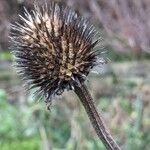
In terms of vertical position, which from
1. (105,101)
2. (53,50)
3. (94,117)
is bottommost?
(105,101)

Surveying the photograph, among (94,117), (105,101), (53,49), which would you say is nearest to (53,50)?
(53,49)

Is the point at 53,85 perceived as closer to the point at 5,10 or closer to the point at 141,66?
the point at 141,66

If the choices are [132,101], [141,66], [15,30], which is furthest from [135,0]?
[15,30]

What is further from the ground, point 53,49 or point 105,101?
point 53,49

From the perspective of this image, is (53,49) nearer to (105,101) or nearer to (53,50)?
(53,50)

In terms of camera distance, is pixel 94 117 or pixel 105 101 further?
Answer: pixel 105 101

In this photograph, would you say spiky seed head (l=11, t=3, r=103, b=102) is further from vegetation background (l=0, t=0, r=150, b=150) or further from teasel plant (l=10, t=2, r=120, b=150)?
vegetation background (l=0, t=0, r=150, b=150)

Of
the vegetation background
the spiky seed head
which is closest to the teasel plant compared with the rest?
the spiky seed head
